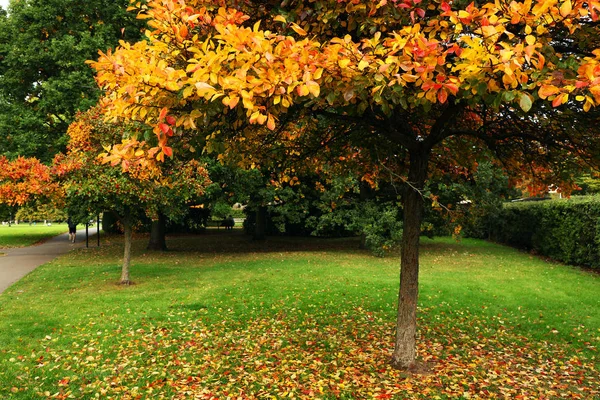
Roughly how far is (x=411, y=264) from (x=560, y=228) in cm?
1352

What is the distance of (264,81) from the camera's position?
9.30ft

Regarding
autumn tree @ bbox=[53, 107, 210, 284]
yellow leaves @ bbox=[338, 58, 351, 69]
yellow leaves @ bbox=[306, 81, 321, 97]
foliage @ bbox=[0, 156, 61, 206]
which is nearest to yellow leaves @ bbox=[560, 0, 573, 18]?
yellow leaves @ bbox=[338, 58, 351, 69]

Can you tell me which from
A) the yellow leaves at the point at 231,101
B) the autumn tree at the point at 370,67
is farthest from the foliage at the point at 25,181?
the yellow leaves at the point at 231,101

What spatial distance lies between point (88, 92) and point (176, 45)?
14.6 metres

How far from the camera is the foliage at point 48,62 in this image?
626 inches

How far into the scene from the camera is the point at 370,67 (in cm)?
297

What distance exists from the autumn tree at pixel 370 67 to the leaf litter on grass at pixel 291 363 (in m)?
0.98

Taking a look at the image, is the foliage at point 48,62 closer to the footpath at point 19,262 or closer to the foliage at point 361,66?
the footpath at point 19,262

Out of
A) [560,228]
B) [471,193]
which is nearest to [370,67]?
[560,228]

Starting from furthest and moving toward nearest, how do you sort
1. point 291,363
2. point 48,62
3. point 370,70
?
point 48,62, point 291,363, point 370,70

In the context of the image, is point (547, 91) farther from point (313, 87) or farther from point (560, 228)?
point (560, 228)

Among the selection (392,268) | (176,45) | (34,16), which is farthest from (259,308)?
(34,16)

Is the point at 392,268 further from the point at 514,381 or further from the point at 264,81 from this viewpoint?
the point at 264,81

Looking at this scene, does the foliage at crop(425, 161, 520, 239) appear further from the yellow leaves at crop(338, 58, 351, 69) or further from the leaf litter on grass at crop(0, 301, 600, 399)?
the yellow leaves at crop(338, 58, 351, 69)
